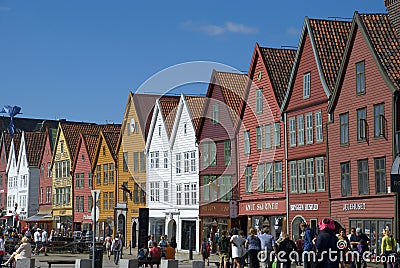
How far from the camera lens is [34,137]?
Answer: 9500 cm

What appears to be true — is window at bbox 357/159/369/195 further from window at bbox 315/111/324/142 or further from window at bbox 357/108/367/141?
window at bbox 315/111/324/142

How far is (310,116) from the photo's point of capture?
148 feet

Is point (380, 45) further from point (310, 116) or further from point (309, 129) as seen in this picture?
point (309, 129)

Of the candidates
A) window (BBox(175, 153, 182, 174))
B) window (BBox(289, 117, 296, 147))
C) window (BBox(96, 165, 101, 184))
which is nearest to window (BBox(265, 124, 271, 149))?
window (BBox(289, 117, 296, 147))

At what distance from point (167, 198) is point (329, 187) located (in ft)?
78.6

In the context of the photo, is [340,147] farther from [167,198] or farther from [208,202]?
[167,198]

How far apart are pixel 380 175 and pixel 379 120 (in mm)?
2721

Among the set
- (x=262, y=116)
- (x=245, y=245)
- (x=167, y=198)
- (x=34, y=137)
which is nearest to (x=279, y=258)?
(x=245, y=245)

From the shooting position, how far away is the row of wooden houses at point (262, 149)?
39.2 m

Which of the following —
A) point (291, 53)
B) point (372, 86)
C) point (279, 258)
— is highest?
point (291, 53)

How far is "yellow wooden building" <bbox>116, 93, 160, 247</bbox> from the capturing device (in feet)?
225

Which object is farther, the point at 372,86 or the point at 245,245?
the point at 372,86

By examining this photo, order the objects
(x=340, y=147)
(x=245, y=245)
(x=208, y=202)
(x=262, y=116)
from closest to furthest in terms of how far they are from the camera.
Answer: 1. (x=245, y=245)
2. (x=340, y=147)
3. (x=262, y=116)
4. (x=208, y=202)

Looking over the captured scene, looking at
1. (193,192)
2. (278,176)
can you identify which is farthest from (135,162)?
(278,176)
